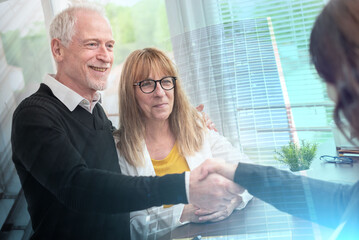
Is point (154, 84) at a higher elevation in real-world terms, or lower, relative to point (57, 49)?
lower

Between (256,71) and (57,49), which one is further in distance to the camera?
(57,49)

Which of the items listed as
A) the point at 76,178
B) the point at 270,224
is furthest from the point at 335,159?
the point at 76,178

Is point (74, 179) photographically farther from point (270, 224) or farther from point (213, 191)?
point (270, 224)

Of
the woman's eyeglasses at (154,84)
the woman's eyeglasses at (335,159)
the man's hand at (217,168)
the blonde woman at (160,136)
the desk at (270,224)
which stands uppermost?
the woman's eyeglasses at (154,84)

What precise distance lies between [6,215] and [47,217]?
0.22 m

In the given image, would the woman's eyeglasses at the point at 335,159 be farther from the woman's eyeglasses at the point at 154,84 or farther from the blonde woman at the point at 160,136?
the woman's eyeglasses at the point at 154,84

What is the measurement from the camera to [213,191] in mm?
688

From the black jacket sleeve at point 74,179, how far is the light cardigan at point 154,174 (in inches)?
1.6

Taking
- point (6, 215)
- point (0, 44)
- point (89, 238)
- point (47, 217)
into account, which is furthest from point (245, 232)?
point (0, 44)

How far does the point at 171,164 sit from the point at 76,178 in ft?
0.68

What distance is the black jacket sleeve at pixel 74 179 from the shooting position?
27.1 inches

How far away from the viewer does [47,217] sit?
2.69 feet

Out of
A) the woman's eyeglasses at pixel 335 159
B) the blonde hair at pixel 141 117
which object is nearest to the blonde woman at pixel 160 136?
the blonde hair at pixel 141 117

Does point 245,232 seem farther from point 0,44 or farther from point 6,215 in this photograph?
point 0,44
